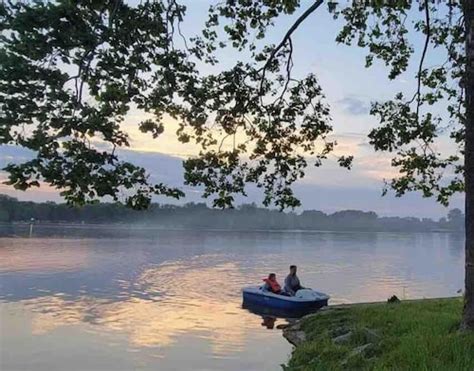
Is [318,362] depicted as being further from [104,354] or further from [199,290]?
[199,290]

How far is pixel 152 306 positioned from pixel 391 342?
19.1 m

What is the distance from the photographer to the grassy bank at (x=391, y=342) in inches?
339

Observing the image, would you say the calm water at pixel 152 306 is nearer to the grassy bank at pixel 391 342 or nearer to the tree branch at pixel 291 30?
the grassy bank at pixel 391 342

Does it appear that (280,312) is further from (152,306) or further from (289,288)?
(152,306)

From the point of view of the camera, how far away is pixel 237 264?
180 ft

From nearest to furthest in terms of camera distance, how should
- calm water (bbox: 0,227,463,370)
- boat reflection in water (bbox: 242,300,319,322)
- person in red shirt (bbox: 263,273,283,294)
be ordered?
calm water (bbox: 0,227,463,370), boat reflection in water (bbox: 242,300,319,322), person in red shirt (bbox: 263,273,283,294)

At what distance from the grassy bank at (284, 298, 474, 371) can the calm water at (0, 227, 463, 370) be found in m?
2.62

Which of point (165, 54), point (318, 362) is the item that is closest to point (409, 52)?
point (165, 54)

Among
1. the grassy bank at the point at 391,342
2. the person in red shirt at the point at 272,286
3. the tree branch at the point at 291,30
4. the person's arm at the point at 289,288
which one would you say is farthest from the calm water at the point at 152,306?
the tree branch at the point at 291,30

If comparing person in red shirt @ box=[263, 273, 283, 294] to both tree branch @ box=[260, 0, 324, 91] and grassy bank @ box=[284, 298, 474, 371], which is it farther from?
tree branch @ box=[260, 0, 324, 91]

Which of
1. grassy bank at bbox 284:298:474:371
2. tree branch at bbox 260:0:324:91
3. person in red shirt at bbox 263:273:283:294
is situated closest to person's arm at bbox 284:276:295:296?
person in red shirt at bbox 263:273:283:294

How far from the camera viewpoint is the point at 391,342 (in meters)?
10.6

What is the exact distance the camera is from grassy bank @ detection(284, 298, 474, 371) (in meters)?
8.62

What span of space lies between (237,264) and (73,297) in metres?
25.9
